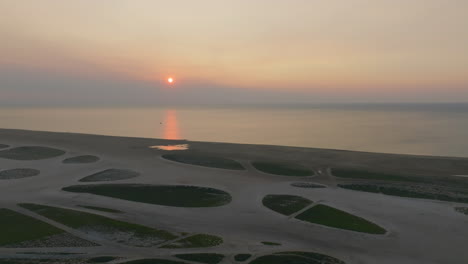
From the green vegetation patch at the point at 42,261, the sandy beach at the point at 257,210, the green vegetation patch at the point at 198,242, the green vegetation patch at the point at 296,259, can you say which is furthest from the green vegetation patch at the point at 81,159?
the green vegetation patch at the point at 296,259

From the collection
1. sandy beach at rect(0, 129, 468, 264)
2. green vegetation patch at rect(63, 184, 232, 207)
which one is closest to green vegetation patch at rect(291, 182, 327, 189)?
sandy beach at rect(0, 129, 468, 264)

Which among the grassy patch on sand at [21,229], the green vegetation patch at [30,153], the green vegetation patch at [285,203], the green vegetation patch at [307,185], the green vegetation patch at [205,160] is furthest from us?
the green vegetation patch at [30,153]

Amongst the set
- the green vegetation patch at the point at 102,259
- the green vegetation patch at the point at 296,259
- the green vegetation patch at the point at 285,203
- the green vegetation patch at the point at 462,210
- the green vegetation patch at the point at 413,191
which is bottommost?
the green vegetation patch at the point at 102,259

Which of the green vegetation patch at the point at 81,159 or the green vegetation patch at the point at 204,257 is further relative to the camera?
the green vegetation patch at the point at 81,159

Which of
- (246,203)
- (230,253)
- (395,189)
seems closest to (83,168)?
(246,203)

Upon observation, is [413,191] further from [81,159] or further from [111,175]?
[81,159]

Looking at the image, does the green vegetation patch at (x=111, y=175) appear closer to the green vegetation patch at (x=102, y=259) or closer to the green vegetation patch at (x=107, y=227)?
the green vegetation patch at (x=107, y=227)

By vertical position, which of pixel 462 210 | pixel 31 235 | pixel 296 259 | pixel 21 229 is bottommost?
pixel 31 235

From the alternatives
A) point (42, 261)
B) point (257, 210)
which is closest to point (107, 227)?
point (42, 261)

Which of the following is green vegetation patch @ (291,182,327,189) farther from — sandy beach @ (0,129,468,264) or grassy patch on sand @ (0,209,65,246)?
grassy patch on sand @ (0,209,65,246)
